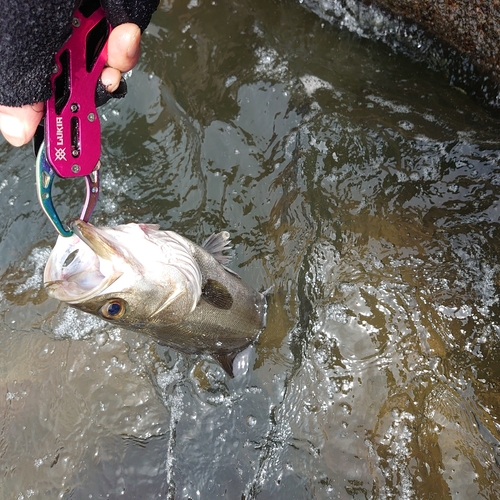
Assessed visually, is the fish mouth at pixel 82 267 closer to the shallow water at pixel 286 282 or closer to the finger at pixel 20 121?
the finger at pixel 20 121

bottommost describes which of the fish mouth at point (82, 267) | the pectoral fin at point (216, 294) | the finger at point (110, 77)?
the pectoral fin at point (216, 294)

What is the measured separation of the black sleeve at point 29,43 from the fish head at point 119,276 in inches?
25.4

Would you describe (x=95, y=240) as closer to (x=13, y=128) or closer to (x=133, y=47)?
(x=13, y=128)

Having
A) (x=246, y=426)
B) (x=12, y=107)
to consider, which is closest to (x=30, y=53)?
(x=12, y=107)

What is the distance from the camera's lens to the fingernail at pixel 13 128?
2.32 m

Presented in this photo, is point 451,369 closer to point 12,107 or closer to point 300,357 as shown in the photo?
point 300,357

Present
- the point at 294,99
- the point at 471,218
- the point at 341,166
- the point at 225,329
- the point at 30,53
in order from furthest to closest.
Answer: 1. the point at 294,99
2. the point at 341,166
3. the point at 471,218
4. the point at 225,329
5. the point at 30,53

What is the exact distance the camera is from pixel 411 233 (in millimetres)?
3824

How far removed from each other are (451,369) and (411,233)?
1056 millimetres

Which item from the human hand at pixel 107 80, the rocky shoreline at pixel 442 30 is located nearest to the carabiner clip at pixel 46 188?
the human hand at pixel 107 80

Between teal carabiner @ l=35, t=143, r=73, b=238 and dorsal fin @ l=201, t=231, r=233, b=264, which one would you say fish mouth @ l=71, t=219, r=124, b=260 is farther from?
dorsal fin @ l=201, t=231, r=233, b=264

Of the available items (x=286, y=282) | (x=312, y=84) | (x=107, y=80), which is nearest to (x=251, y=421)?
(x=286, y=282)

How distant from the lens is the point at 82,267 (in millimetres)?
2576

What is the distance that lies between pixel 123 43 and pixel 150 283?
4.09ft
